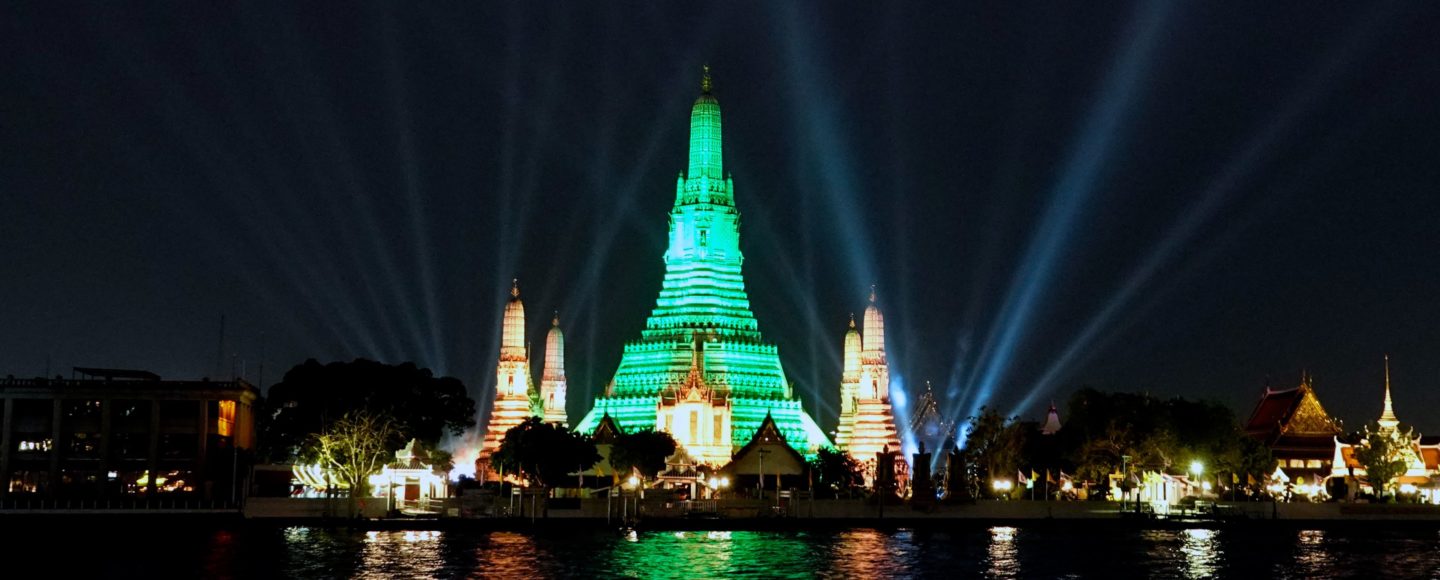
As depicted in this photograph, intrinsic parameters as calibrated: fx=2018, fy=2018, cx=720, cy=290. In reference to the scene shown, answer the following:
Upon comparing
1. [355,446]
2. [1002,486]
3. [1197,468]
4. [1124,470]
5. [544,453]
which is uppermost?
[544,453]

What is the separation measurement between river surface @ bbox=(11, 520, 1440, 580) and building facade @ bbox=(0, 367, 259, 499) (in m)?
28.3

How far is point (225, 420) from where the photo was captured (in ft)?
402

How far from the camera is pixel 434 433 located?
105 m

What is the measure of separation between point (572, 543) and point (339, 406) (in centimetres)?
1901

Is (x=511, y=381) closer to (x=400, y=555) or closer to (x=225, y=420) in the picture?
(x=225, y=420)

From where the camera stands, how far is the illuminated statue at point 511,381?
146 m

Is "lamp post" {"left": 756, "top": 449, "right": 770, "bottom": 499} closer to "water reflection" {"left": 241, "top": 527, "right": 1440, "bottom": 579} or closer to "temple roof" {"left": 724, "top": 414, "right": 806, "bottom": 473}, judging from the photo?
"temple roof" {"left": 724, "top": 414, "right": 806, "bottom": 473}

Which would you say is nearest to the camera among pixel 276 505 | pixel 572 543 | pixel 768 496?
pixel 572 543

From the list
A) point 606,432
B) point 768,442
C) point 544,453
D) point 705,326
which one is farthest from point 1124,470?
point 705,326

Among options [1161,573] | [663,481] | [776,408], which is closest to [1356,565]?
[1161,573]

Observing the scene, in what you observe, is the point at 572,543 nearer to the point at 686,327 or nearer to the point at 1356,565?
the point at 1356,565

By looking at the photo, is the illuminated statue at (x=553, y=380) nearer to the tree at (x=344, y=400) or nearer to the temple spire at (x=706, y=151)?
the temple spire at (x=706, y=151)

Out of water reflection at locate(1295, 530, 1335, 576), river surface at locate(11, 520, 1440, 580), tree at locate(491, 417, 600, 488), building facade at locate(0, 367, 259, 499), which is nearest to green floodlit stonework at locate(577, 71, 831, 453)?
tree at locate(491, 417, 600, 488)

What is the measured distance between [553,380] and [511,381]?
467 cm
